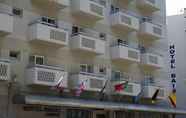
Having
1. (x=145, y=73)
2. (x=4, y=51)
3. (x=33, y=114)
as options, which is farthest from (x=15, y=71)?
(x=145, y=73)

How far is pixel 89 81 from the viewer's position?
26.5m

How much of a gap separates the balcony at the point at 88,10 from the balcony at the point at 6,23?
618cm

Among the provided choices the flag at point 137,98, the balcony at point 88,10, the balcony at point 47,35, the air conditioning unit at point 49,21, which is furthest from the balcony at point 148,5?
the balcony at point 47,35

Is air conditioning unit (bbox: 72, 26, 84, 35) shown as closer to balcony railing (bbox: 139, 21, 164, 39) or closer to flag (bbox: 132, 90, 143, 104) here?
flag (bbox: 132, 90, 143, 104)

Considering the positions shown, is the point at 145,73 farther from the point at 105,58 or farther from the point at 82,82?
the point at 82,82

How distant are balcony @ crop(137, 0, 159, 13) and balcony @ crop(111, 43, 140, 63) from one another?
17.0 feet

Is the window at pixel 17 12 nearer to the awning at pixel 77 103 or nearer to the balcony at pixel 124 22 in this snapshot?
the awning at pixel 77 103

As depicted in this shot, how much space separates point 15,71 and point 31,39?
2231 millimetres

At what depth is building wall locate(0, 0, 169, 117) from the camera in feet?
77.0

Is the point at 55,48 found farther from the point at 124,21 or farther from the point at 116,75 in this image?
the point at 124,21

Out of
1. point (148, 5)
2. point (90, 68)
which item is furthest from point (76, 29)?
point (148, 5)

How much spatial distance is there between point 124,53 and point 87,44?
13.3 ft

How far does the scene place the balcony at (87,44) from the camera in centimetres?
2650

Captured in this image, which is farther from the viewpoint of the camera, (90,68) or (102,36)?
(102,36)
